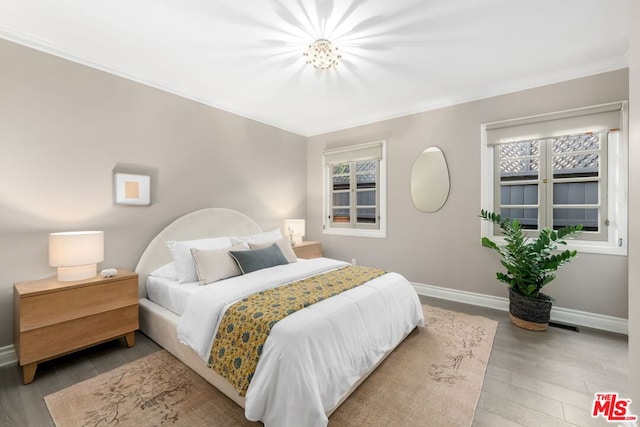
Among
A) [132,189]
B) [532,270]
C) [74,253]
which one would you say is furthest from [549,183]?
[74,253]

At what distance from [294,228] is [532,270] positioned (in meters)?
3.10

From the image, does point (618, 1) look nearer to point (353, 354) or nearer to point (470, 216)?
point (470, 216)

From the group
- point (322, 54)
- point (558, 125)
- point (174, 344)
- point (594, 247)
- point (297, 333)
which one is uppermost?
point (322, 54)

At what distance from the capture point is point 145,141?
311cm

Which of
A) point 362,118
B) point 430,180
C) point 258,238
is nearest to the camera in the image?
point 258,238

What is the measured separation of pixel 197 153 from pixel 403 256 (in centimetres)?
318

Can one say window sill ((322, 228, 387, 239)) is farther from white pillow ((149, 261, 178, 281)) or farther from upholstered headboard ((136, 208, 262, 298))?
white pillow ((149, 261, 178, 281))

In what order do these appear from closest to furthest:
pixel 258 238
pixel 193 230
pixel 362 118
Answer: pixel 193 230
pixel 258 238
pixel 362 118

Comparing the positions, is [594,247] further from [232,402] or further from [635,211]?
[232,402]

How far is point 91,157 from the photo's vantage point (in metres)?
2.73

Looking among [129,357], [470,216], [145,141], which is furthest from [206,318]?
[470,216]

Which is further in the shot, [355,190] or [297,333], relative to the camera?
[355,190]

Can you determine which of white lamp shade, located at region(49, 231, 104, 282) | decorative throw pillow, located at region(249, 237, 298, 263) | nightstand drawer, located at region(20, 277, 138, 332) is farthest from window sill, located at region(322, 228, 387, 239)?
white lamp shade, located at region(49, 231, 104, 282)

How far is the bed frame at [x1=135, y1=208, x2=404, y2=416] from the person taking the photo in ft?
6.64
